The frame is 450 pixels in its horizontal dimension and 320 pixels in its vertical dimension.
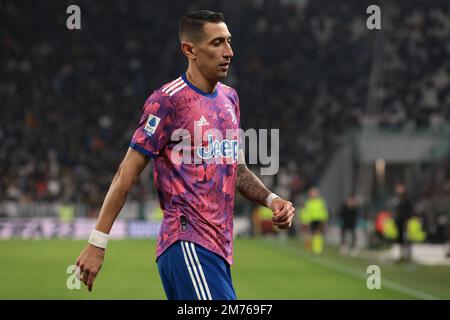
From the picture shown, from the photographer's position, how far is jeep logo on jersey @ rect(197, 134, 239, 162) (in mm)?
5602

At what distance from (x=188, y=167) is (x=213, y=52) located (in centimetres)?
70

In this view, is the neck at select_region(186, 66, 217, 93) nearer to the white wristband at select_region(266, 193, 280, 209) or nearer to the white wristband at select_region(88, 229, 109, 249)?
the white wristband at select_region(266, 193, 280, 209)

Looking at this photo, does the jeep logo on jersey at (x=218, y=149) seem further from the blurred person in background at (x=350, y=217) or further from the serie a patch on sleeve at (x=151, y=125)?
the blurred person in background at (x=350, y=217)

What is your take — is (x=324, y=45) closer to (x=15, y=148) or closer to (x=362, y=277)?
(x=15, y=148)

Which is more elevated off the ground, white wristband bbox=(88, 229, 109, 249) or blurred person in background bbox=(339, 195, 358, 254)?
white wristband bbox=(88, 229, 109, 249)

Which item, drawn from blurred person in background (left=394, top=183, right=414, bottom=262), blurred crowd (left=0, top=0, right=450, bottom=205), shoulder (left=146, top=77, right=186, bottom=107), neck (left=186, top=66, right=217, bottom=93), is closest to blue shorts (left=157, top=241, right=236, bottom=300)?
shoulder (left=146, top=77, right=186, bottom=107)

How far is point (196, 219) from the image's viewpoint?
554 cm

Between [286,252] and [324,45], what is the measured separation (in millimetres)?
18231

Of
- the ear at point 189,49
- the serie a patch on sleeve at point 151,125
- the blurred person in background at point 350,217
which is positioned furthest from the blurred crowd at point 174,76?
the serie a patch on sleeve at point 151,125

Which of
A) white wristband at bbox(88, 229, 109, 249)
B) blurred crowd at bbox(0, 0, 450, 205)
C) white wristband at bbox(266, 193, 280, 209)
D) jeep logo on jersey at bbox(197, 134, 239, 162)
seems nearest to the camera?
white wristband at bbox(88, 229, 109, 249)

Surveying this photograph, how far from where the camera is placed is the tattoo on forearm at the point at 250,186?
19.4ft

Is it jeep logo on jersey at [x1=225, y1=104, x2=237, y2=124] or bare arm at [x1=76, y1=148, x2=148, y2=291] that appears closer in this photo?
bare arm at [x1=76, y1=148, x2=148, y2=291]

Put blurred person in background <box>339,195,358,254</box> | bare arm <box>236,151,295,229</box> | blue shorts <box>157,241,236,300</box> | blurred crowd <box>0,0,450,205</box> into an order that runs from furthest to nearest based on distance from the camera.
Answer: blurred crowd <box>0,0,450,205</box>
blurred person in background <box>339,195,358,254</box>
bare arm <box>236,151,295,229</box>
blue shorts <box>157,241,236,300</box>

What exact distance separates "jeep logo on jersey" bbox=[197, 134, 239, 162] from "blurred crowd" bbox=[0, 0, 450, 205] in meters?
31.2
